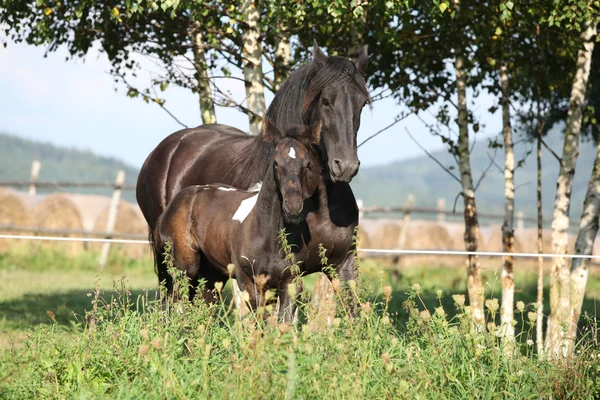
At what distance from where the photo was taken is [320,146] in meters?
5.48

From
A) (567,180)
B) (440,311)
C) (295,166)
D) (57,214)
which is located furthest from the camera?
(57,214)

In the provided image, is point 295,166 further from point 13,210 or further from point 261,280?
point 13,210

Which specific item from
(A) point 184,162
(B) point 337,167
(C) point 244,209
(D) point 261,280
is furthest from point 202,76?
(D) point 261,280

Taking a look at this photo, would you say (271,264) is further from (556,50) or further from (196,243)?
(556,50)

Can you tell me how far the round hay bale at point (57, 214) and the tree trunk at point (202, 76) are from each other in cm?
1007

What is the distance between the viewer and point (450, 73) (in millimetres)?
9766

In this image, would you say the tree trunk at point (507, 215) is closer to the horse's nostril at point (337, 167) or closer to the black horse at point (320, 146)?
the black horse at point (320, 146)

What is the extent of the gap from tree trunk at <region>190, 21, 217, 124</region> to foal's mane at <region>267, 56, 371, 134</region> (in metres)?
2.55

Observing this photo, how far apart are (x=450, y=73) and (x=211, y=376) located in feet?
21.3

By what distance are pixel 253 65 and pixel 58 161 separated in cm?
8594

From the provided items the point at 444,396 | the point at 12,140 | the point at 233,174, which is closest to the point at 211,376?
the point at 444,396

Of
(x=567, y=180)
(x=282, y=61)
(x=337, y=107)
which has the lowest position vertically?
(x=567, y=180)

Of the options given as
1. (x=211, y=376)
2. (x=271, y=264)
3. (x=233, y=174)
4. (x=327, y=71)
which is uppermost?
(x=327, y=71)

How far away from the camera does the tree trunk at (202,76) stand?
8951 mm
